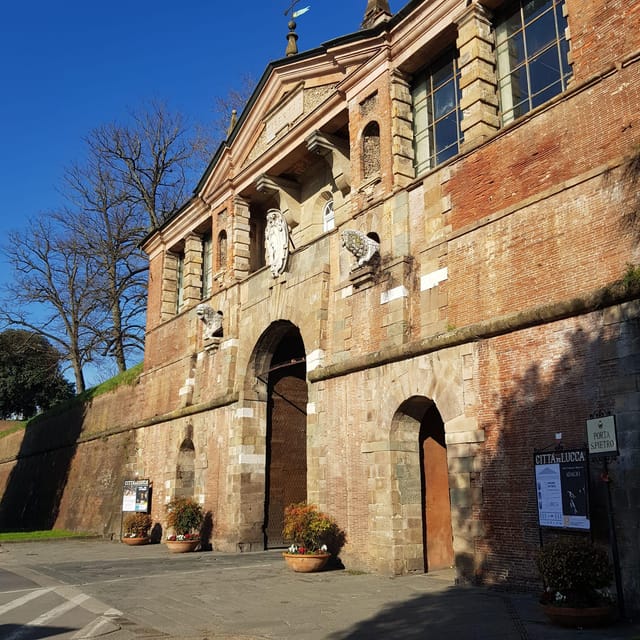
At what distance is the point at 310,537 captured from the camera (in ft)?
42.4

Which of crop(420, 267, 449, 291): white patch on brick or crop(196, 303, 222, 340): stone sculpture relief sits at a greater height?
crop(196, 303, 222, 340): stone sculpture relief

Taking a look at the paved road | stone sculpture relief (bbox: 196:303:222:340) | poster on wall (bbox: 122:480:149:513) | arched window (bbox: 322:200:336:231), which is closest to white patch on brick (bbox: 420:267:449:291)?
the paved road

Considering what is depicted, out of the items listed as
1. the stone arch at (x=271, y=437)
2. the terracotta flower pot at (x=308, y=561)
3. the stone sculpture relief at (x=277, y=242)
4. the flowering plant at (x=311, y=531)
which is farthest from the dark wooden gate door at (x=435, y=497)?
the stone sculpture relief at (x=277, y=242)

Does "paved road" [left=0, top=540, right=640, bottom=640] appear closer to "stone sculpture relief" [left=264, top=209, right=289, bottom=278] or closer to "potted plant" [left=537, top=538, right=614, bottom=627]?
"potted plant" [left=537, top=538, right=614, bottom=627]

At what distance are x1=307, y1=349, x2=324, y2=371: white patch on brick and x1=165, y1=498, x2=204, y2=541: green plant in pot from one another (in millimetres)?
5651

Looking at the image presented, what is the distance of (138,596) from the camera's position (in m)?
10.5

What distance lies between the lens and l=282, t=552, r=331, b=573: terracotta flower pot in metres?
12.6

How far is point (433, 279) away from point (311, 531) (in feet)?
16.6

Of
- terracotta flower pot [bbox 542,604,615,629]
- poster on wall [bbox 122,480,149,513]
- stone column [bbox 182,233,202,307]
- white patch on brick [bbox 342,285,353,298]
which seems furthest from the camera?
stone column [bbox 182,233,202,307]

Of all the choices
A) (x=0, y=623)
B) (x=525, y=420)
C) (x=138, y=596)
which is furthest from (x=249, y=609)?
(x=525, y=420)

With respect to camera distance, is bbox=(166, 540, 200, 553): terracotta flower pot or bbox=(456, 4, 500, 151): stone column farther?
bbox=(166, 540, 200, 553): terracotta flower pot

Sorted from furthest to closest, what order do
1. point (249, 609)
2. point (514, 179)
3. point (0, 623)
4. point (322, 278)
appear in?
point (322, 278), point (514, 179), point (249, 609), point (0, 623)

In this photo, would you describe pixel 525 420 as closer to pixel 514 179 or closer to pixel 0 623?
pixel 514 179

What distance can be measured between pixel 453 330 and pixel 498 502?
2.80 metres
